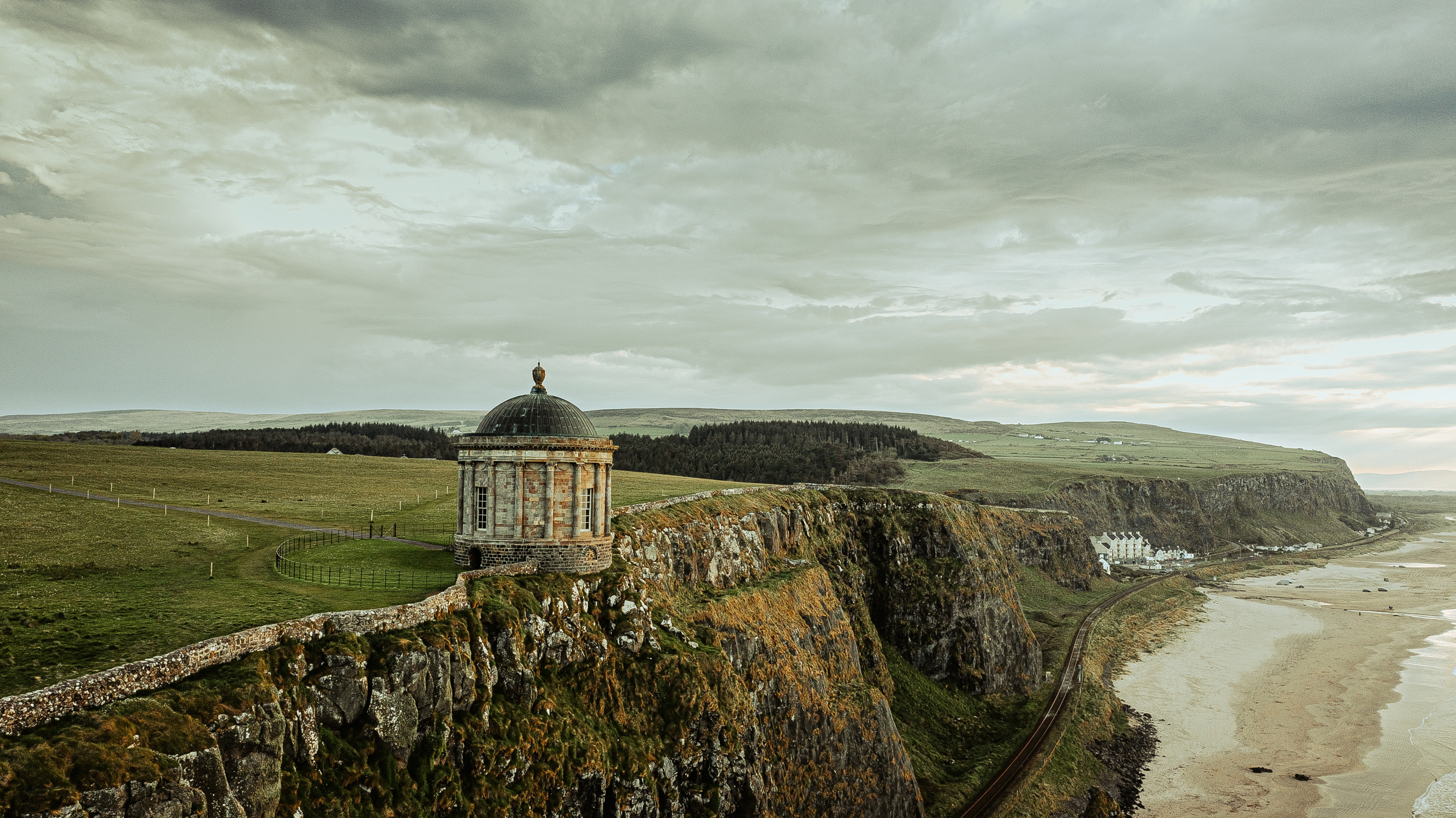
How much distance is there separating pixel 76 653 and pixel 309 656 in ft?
24.1

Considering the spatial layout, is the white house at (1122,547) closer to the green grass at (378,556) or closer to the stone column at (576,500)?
the stone column at (576,500)

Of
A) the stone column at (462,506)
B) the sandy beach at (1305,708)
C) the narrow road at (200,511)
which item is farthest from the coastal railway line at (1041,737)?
the narrow road at (200,511)

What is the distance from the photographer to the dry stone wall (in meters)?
19.7

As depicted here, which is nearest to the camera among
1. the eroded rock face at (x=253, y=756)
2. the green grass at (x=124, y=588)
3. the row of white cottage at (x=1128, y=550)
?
the eroded rock face at (x=253, y=756)

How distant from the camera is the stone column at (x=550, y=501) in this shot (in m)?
40.8

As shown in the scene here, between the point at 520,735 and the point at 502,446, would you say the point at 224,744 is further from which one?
the point at 502,446

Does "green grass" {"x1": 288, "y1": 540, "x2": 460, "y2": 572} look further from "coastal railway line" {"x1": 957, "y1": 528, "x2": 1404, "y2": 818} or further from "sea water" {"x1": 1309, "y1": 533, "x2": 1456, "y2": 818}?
"sea water" {"x1": 1309, "y1": 533, "x2": 1456, "y2": 818}

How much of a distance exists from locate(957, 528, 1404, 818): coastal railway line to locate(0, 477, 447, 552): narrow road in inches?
1625

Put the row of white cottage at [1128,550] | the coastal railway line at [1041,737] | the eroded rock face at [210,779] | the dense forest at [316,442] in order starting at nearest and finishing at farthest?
the eroded rock face at [210,779] → the coastal railway line at [1041,737] → the dense forest at [316,442] → the row of white cottage at [1128,550]

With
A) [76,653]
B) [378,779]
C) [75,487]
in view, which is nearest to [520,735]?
[378,779]

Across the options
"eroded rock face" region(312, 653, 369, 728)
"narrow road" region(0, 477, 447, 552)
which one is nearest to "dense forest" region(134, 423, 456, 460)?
"narrow road" region(0, 477, 447, 552)

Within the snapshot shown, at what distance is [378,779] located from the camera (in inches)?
1013

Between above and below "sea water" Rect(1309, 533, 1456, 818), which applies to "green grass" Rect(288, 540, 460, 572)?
above

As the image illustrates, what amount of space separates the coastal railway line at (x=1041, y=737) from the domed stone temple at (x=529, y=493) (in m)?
31.2
